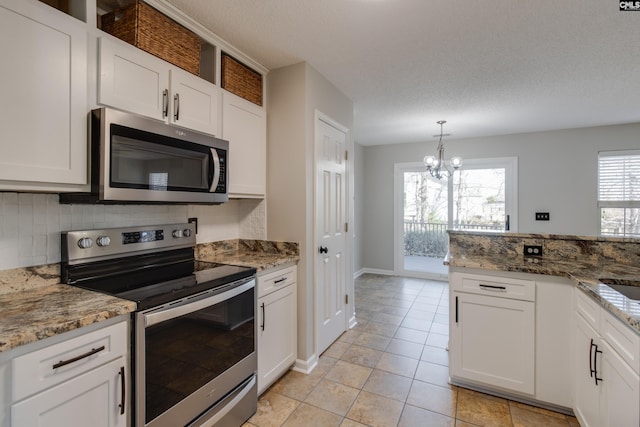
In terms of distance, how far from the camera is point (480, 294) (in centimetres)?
205

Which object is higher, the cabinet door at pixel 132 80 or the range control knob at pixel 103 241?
the cabinet door at pixel 132 80

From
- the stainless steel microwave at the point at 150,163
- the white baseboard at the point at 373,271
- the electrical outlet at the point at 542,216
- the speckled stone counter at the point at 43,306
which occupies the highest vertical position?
the stainless steel microwave at the point at 150,163

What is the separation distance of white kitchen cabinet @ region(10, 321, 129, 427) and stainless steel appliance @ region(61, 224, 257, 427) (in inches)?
2.7

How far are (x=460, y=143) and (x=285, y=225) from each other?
3875 mm

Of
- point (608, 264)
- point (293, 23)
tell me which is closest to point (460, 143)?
point (608, 264)

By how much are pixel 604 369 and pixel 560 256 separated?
1.01m

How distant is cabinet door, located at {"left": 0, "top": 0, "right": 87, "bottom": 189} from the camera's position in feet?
3.81

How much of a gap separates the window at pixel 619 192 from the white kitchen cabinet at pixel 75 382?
5577 millimetres

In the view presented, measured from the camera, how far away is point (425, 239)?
18.1ft

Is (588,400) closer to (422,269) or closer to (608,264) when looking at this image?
(608,264)

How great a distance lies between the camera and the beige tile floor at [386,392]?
1.87 m

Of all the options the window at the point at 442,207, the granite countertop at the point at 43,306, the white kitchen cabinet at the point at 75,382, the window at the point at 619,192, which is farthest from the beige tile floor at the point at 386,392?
the window at the point at 619,192

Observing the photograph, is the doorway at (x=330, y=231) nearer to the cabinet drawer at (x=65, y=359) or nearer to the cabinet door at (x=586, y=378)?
the cabinet drawer at (x=65, y=359)

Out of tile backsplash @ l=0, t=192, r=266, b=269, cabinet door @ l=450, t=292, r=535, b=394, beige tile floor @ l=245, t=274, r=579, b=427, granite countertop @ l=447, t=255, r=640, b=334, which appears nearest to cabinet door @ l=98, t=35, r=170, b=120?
tile backsplash @ l=0, t=192, r=266, b=269
